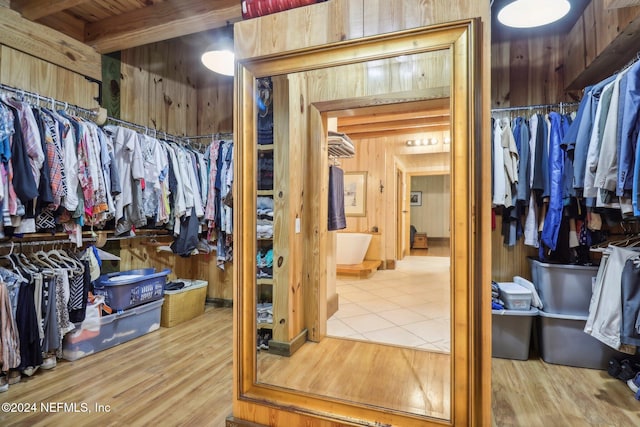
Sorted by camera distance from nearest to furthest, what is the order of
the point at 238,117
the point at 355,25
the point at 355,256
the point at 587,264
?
the point at 355,25
the point at 238,117
the point at 587,264
the point at 355,256

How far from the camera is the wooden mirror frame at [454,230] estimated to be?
1.20 meters

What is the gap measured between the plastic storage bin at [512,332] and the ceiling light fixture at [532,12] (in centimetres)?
191

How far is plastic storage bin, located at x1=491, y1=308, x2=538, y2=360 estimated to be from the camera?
2.26m

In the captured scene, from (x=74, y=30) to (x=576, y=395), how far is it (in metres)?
4.35

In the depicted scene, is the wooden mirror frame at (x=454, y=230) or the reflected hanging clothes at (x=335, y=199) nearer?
the wooden mirror frame at (x=454, y=230)

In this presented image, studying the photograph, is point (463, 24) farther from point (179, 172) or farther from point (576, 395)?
point (179, 172)

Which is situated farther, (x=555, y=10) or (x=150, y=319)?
(x=150, y=319)

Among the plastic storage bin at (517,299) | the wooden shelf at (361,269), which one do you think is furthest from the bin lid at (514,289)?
the wooden shelf at (361,269)

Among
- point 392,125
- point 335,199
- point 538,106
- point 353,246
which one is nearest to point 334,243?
point 335,199

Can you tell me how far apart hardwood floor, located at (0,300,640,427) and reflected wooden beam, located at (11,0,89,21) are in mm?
2409

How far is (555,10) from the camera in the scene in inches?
76.5

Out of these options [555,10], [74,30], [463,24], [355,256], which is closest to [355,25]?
[463,24]

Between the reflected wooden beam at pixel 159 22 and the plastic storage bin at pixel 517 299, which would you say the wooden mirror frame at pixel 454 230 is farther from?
the plastic storage bin at pixel 517 299

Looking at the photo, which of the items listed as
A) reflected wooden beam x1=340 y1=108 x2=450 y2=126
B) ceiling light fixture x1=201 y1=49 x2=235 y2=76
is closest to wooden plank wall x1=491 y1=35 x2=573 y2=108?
reflected wooden beam x1=340 y1=108 x2=450 y2=126
